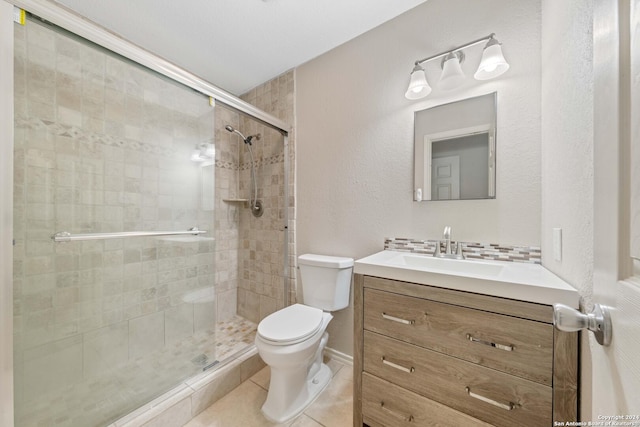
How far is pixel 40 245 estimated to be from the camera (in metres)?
1.20

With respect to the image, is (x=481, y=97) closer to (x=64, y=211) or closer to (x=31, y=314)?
(x=64, y=211)

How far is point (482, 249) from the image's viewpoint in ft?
4.12

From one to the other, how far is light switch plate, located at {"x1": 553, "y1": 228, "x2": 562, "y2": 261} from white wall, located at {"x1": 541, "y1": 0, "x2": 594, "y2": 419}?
0.02 meters

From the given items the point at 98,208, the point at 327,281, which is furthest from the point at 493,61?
the point at 98,208

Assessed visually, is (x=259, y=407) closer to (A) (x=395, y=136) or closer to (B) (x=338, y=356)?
(B) (x=338, y=356)

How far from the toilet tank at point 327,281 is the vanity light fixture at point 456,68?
1.16 meters

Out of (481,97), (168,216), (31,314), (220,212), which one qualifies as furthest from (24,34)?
(481,97)

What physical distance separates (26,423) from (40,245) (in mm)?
792

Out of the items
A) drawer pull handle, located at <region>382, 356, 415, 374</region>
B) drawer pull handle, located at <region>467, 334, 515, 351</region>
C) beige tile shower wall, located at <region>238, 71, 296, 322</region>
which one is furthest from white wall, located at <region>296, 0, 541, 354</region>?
drawer pull handle, located at <region>382, 356, 415, 374</region>

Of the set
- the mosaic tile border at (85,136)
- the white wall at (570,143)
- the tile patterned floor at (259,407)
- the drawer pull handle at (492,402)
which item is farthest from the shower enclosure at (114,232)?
the white wall at (570,143)

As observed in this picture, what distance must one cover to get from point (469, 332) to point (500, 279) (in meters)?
0.22

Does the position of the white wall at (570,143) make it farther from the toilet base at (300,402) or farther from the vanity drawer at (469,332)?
the toilet base at (300,402)

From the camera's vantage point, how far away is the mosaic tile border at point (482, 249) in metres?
1.14

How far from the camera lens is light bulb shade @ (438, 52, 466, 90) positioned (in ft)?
4.16
